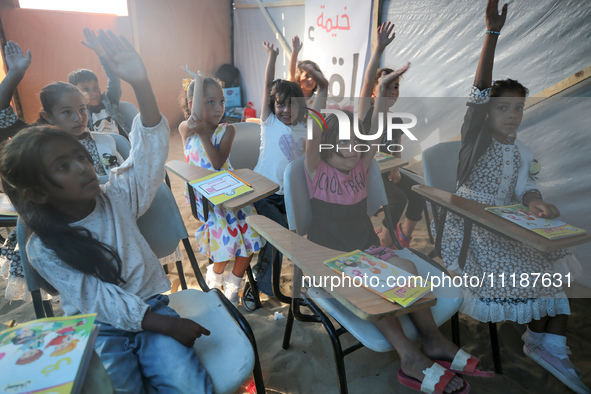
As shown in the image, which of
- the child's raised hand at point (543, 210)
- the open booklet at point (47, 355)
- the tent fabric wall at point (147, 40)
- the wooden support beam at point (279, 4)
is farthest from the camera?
the tent fabric wall at point (147, 40)

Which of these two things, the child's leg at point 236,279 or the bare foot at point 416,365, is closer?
the bare foot at point 416,365

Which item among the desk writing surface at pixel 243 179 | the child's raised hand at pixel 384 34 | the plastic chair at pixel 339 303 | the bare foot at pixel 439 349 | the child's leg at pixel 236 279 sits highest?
the child's raised hand at pixel 384 34

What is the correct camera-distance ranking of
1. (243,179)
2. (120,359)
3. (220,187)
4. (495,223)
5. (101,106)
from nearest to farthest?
(120,359), (495,223), (220,187), (243,179), (101,106)

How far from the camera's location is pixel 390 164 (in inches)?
76.0

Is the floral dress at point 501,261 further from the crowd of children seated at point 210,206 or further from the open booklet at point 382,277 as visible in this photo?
the open booklet at point 382,277

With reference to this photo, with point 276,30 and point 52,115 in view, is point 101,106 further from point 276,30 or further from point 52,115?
point 276,30

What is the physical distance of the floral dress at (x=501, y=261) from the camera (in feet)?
4.75

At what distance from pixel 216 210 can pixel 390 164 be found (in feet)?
3.18

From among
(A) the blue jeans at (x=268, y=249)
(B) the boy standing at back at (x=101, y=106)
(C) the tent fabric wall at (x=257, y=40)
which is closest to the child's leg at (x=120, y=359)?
(A) the blue jeans at (x=268, y=249)

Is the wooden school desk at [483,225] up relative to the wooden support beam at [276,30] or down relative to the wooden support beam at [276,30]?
down

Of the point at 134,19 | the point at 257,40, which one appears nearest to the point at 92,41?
the point at 257,40

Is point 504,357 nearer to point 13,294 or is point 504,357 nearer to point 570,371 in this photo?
point 570,371

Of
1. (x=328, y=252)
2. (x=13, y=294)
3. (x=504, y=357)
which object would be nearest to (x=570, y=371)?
(x=504, y=357)

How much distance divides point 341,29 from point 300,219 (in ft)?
9.71
